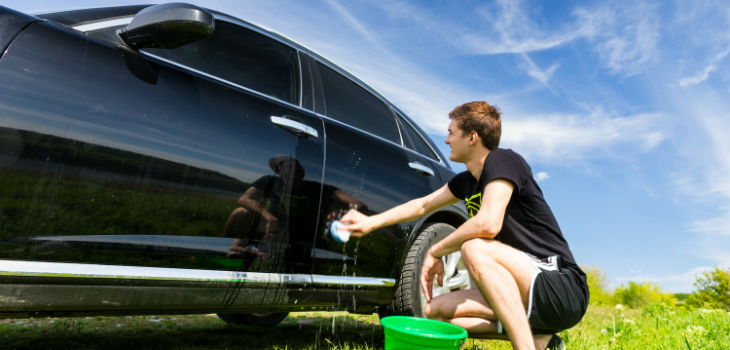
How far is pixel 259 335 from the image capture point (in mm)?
3082

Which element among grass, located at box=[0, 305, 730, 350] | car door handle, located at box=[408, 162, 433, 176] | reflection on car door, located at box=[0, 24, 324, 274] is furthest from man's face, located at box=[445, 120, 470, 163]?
grass, located at box=[0, 305, 730, 350]

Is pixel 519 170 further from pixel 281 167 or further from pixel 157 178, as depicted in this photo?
pixel 157 178

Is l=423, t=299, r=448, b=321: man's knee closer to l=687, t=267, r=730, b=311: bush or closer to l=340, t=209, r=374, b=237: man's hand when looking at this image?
l=340, t=209, r=374, b=237: man's hand

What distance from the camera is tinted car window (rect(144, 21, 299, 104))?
201 centimetres

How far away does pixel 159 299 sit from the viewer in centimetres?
164

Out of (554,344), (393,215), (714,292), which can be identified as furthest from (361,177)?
(714,292)

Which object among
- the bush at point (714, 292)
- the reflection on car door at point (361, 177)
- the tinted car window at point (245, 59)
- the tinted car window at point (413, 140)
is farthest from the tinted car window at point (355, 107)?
the bush at point (714, 292)

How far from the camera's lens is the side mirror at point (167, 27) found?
1642mm

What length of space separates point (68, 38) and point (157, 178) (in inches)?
21.7

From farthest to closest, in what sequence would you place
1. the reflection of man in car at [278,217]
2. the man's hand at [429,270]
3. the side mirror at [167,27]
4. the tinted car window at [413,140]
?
the tinted car window at [413,140]
the man's hand at [429,270]
the reflection of man in car at [278,217]
the side mirror at [167,27]

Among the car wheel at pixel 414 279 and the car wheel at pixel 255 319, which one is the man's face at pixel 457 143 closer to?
the car wheel at pixel 414 279

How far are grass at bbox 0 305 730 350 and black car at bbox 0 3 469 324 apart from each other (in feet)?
1.77

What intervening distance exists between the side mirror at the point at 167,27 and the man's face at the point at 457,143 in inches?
46.8

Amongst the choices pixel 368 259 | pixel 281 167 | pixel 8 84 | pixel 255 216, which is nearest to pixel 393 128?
pixel 368 259
